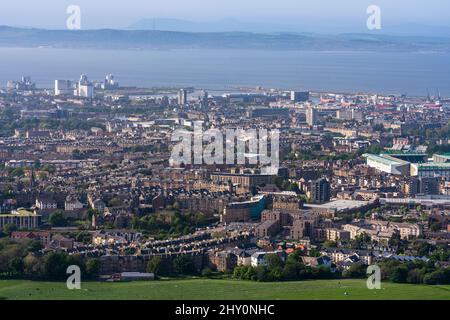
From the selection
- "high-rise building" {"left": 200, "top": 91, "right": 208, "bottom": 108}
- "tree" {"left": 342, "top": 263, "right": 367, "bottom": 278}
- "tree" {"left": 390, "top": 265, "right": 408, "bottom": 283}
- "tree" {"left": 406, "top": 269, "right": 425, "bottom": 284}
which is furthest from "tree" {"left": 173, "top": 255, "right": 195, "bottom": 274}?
"high-rise building" {"left": 200, "top": 91, "right": 208, "bottom": 108}

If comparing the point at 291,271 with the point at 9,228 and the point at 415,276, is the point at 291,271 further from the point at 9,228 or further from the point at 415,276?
the point at 9,228

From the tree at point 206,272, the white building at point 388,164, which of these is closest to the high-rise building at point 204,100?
the white building at point 388,164

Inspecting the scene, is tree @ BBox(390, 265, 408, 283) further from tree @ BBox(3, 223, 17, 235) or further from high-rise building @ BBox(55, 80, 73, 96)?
high-rise building @ BBox(55, 80, 73, 96)

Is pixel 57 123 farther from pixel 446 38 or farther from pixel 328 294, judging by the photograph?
pixel 446 38

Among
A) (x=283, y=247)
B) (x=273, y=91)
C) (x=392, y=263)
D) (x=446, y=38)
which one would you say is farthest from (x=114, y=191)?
(x=446, y=38)

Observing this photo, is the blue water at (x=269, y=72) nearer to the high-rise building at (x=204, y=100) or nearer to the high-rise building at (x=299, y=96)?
the high-rise building at (x=299, y=96)

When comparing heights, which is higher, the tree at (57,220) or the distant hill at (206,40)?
the tree at (57,220)
